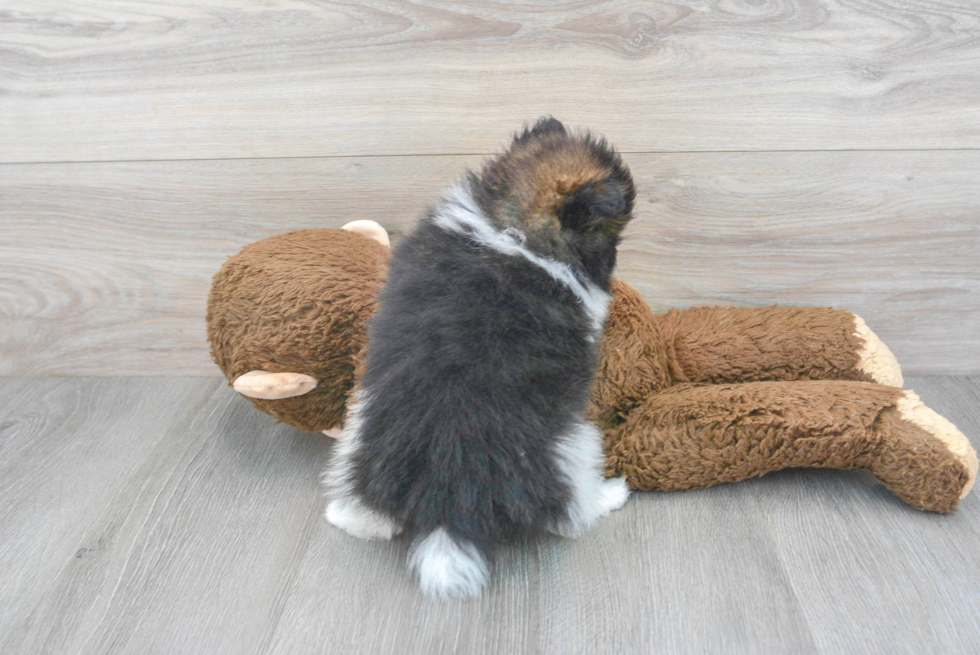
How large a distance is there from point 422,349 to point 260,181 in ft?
2.11

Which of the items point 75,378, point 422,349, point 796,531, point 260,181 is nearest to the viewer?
point 422,349

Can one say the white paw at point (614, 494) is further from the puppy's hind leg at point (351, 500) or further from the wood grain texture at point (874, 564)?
the puppy's hind leg at point (351, 500)

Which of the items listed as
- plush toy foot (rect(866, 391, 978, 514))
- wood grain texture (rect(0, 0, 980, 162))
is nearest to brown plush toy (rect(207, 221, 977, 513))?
plush toy foot (rect(866, 391, 978, 514))

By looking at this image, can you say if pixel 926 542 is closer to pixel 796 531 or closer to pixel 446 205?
pixel 796 531

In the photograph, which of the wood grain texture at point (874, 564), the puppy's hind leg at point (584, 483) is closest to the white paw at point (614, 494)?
the puppy's hind leg at point (584, 483)

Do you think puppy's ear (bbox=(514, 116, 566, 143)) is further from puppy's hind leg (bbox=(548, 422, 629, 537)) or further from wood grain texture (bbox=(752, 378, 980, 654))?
wood grain texture (bbox=(752, 378, 980, 654))

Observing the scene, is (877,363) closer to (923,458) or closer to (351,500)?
(923,458)

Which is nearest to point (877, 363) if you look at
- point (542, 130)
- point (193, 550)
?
point (542, 130)

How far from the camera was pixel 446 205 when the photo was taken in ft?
3.21

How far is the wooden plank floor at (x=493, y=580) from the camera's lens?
0.87 metres

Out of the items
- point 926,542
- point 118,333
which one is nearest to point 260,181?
point 118,333

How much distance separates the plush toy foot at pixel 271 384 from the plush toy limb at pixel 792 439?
1.66 feet

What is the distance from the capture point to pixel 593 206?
0.90 m

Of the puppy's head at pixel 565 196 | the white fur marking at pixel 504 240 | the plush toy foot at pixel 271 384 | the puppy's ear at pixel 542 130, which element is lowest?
the plush toy foot at pixel 271 384
